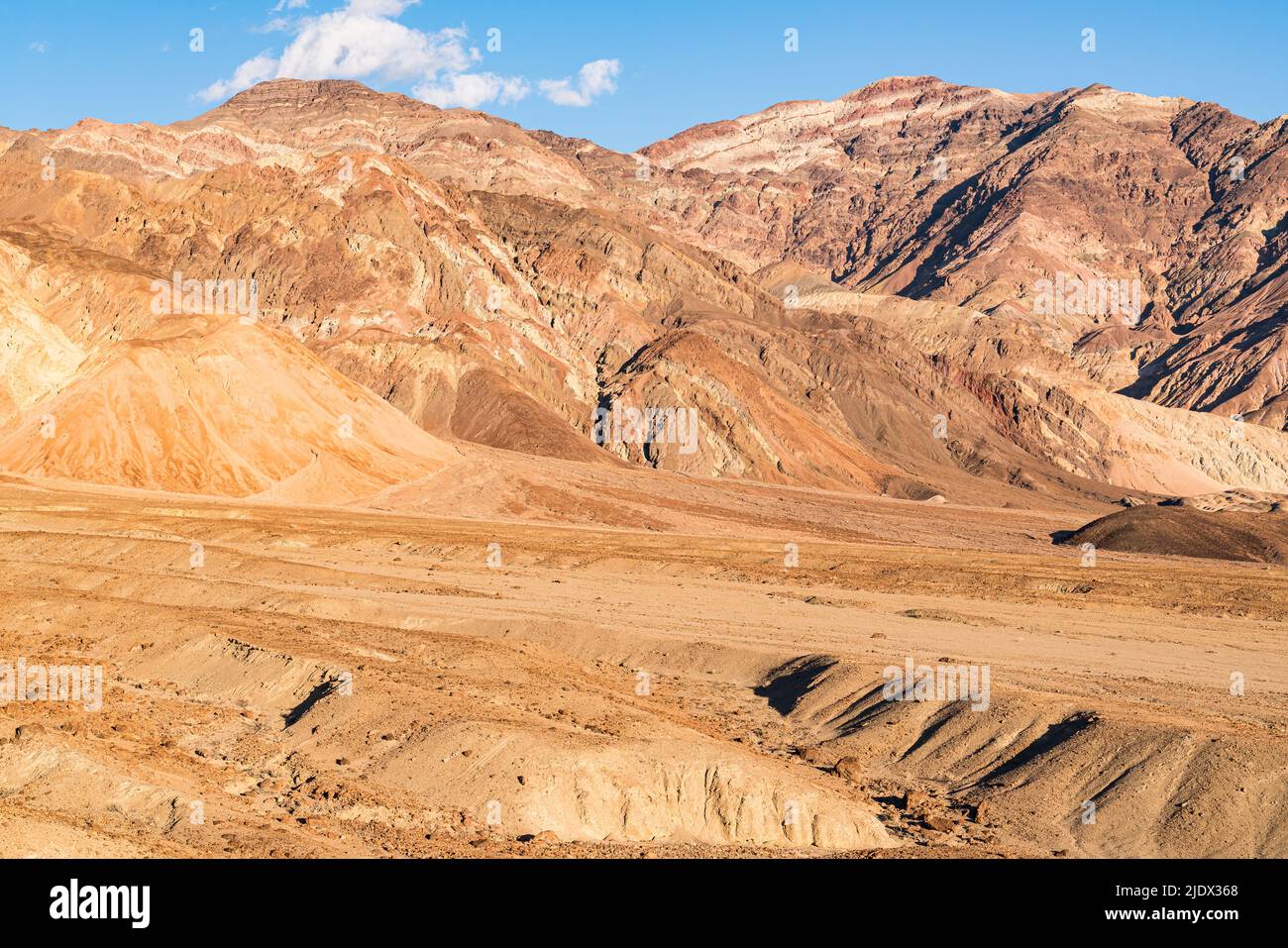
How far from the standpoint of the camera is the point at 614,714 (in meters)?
25.5

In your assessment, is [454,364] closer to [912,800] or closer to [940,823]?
[912,800]

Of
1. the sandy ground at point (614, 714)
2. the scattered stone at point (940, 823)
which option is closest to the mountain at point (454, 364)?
the sandy ground at point (614, 714)

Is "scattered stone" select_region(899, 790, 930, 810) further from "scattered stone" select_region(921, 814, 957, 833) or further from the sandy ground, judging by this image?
"scattered stone" select_region(921, 814, 957, 833)

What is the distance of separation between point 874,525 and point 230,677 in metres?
71.8

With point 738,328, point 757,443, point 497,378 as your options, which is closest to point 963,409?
point 738,328

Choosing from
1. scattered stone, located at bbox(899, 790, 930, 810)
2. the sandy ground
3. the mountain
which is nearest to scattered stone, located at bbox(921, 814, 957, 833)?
the sandy ground

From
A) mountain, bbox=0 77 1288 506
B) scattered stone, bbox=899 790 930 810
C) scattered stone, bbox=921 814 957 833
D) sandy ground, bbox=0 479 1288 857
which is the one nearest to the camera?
sandy ground, bbox=0 479 1288 857

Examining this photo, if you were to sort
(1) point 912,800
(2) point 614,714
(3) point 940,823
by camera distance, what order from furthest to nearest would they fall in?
1. (2) point 614,714
2. (1) point 912,800
3. (3) point 940,823

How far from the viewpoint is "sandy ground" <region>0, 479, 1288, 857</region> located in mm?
19828

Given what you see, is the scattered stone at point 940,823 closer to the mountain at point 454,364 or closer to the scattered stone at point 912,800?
the scattered stone at point 912,800

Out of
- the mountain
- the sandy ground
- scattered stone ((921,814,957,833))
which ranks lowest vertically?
scattered stone ((921,814,957,833))

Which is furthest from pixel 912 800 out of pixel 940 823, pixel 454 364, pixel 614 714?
pixel 454 364

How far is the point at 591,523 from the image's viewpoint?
86750mm
